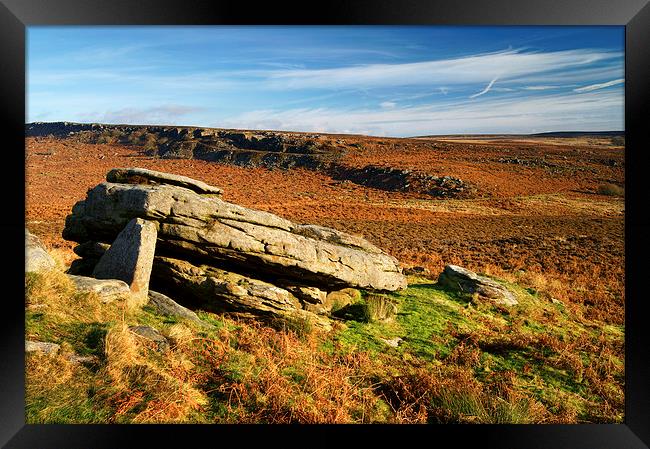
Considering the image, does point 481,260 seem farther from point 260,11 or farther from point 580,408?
point 260,11

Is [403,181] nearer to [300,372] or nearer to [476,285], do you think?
[476,285]

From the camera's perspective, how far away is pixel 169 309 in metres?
8.14

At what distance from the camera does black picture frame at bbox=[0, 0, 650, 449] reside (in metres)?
6.01

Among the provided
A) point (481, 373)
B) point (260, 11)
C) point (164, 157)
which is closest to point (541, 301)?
point (481, 373)

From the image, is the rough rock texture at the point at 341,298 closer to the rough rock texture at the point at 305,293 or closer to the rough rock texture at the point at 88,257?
the rough rock texture at the point at 305,293

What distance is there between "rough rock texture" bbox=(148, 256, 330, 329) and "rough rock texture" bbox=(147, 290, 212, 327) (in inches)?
28.6

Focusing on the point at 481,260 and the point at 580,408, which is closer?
the point at 580,408

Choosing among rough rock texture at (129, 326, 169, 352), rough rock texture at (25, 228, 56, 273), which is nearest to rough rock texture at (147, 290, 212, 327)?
rough rock texture at (129, 326, 169, 352)

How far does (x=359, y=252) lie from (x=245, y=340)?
14.8 feet

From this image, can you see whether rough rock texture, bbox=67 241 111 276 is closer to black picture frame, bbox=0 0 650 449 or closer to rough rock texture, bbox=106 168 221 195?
rough rock texture, bbox=106 168 221 195

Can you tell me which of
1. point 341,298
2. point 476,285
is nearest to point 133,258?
point 341,298

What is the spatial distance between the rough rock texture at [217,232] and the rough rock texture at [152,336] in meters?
2.57

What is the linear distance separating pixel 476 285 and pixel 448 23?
829 cm

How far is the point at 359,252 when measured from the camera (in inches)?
441
